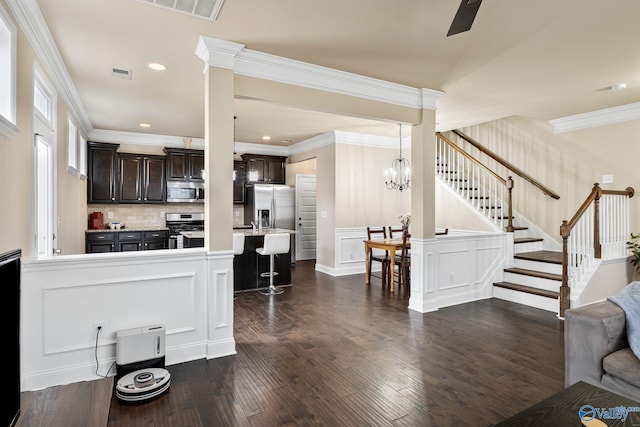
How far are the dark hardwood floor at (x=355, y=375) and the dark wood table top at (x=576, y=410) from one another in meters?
0.68

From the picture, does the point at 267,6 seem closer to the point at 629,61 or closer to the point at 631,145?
Result: the point at 629,61

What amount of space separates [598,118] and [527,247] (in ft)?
7.31

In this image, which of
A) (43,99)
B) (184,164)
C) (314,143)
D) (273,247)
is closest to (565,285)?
(273,247)

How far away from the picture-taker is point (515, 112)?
5363 mm

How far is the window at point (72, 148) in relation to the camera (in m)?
4.64

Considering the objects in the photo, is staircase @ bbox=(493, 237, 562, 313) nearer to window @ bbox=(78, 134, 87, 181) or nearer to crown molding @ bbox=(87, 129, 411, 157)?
crown molding @ bbox=(87, 129, 411, 157)

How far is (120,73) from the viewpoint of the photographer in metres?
3.89

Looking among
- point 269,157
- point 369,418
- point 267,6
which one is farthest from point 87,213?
point 369,418

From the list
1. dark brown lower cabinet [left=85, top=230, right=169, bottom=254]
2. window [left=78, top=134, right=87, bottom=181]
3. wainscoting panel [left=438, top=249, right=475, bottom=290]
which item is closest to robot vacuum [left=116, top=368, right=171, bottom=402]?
wainscoting panel [left=438, top=249, right=475, bottom=290]

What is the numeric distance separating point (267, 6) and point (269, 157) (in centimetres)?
576

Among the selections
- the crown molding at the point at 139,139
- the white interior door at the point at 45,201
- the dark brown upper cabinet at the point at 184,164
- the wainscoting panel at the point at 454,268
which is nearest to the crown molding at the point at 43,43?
the white interior door at the point at 45,201

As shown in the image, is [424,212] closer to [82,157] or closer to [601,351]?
[601,351]

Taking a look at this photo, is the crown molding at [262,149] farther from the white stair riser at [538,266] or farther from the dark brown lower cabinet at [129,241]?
the white stair riser at [538,266]

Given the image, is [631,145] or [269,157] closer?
[631,145]
